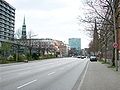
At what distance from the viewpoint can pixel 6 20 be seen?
154250 millimetres

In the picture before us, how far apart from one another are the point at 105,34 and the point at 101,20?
15086mm

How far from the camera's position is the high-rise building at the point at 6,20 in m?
146

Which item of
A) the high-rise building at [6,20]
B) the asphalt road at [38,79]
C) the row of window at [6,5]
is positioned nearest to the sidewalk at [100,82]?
the asphalt road at [38,79]

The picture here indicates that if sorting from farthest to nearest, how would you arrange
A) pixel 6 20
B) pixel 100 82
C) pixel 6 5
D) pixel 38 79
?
pixel 6 20
pixel 6 5
pixel 38 79
pixel 100 82

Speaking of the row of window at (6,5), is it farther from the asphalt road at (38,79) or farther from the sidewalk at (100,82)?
the sidewalk at (100,82)

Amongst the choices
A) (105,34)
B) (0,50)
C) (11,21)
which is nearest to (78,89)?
(105,34)

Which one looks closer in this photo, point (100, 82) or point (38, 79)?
point (100, 82)

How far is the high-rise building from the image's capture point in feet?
479

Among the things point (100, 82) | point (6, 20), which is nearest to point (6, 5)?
point (6, 20)

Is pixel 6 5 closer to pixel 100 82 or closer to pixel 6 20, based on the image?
pixel 6 20

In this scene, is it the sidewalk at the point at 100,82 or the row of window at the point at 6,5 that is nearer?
the sidewalk at the point at 100,82

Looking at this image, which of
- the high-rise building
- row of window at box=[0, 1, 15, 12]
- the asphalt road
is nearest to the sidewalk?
the asphalt road

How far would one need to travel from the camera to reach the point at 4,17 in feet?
497

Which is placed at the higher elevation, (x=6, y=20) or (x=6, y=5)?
(x=6, y=5)
